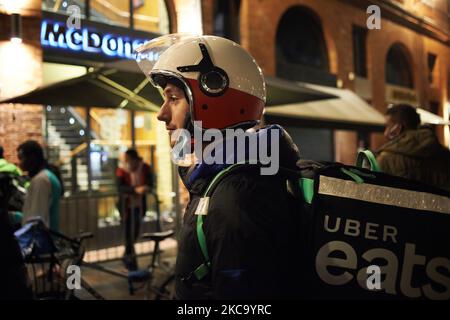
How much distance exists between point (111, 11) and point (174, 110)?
8.69m

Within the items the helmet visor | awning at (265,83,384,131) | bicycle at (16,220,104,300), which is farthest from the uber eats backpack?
awning at (265,83,384,131)

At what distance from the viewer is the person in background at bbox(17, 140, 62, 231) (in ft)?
15.3

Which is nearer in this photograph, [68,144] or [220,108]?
[220,108]

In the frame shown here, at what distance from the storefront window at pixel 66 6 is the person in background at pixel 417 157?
7.11 m

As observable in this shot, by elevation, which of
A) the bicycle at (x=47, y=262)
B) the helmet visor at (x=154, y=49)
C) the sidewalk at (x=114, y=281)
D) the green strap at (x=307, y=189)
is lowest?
the sidewalk at (x=114, y=281)

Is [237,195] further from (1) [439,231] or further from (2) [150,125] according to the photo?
(2) [150,125]

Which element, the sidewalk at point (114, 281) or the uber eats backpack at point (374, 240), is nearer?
the uber eats backpack at point (374, 240)

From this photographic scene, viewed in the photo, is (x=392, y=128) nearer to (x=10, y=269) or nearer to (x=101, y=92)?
(x=10, y=269)

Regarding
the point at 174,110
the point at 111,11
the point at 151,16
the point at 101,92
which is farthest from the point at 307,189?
the point at 151,16

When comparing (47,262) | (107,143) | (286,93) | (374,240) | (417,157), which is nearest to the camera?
(374,240)

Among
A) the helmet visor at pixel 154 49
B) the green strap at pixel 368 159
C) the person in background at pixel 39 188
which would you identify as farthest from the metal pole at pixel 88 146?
the green strap at pixel 368 159

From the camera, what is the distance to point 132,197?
7.58 metres

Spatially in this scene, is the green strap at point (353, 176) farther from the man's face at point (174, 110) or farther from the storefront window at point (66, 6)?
the storefront window at point (66, 6)

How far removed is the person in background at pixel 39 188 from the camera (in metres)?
4.66
